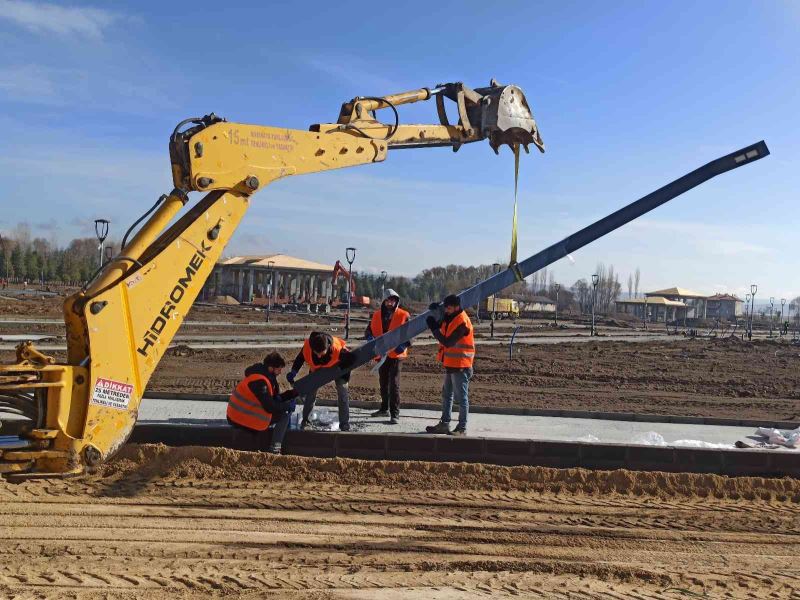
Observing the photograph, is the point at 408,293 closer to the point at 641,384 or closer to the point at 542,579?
the point at 641,384

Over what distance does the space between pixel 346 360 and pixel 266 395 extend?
3.68ft

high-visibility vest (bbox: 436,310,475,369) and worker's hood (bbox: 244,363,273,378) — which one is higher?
high-visibility vest (bbox: 436,310,475,369)

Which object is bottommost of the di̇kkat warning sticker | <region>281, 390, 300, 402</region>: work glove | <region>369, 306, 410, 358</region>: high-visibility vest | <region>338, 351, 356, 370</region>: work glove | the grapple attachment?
<region>281, 390, 300, 402</region>: work glove

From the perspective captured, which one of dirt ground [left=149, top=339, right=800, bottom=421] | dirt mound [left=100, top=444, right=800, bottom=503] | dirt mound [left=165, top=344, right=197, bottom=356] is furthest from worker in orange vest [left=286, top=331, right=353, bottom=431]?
dirt mound [left=165, top=344, right=197, bottom=356]

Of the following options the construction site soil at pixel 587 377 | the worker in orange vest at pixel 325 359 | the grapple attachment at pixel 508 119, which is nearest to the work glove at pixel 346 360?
the worker in orange vest at pixel 325 359

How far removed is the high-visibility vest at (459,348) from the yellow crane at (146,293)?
2118 millimetres

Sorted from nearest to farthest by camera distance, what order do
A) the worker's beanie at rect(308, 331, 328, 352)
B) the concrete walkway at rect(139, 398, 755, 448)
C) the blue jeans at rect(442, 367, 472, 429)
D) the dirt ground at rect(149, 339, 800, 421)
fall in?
the worker's beanie at rect(308, 331, 328, 352) < the blue jeans at rect(442, 367, 472, 429) < the concrete walkway at rect(139, 398, 755, 448) < the dirt ground at rect(149, 339, 800, 421)

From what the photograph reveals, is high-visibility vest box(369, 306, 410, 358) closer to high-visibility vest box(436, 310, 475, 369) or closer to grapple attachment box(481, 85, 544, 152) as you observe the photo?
high-visibility vest box(436, 310, 475, 369)

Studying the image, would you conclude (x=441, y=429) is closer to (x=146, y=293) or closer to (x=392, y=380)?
(x=392, y=380)

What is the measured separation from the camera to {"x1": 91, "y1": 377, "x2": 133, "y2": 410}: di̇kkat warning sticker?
19.2ft

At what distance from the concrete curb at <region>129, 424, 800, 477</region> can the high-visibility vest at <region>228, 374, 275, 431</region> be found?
15 centimetres

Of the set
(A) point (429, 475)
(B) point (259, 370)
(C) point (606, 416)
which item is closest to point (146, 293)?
(B) point (259, 370)

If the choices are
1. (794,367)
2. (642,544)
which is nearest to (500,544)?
(642,544)

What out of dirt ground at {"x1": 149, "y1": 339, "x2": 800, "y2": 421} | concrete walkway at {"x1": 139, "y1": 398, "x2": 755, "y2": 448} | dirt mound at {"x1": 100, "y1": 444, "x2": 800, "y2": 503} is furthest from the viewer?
dirt ground at {"x1": 149, "y1": 339, "x2": 800, "y2": 421}
